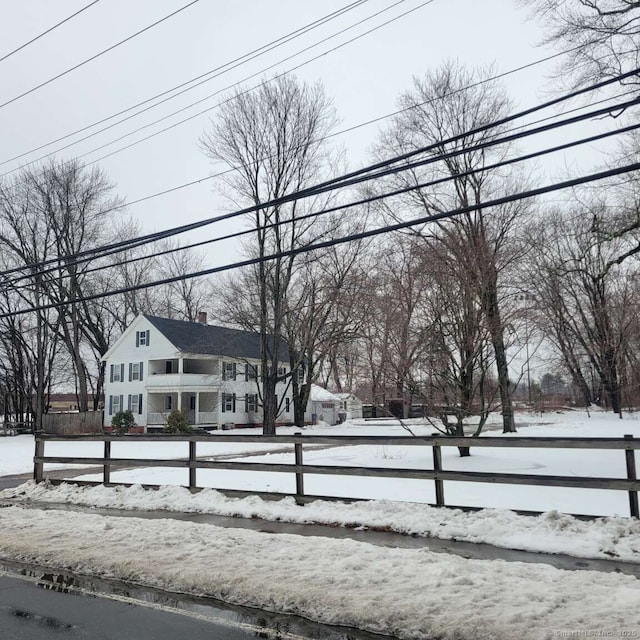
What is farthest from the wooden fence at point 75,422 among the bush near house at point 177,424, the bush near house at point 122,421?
the bush near house at point 177,424

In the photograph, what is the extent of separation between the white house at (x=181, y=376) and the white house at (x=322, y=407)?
218 inches

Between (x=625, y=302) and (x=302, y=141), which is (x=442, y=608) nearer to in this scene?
(x=625, y=302)

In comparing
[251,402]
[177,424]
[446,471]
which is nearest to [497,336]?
[446,471]

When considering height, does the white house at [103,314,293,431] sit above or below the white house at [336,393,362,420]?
above

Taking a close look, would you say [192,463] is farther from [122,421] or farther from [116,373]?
[116,373]

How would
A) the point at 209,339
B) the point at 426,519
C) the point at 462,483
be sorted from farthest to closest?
1. the point at 209,339
2. the point at 462,483
3. the point at 426,519

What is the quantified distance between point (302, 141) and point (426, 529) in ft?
90.4

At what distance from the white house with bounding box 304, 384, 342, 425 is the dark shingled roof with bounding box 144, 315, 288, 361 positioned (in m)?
5.74

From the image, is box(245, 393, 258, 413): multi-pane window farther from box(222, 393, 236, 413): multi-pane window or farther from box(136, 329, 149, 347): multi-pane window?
box(136, 329, 149, 347): multi-pane window

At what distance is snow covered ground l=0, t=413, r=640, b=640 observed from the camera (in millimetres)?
4547

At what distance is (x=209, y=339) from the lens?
42500 mm

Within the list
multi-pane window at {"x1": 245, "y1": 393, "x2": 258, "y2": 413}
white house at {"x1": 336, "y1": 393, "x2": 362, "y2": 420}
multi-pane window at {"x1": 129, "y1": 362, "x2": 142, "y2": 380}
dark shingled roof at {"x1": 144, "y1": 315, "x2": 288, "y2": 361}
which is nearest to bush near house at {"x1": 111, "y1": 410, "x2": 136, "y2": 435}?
multi-pane window at {"x1": 129, "y1": 362, "x2": 142, "y2": 380}

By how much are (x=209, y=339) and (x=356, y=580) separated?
124 feet

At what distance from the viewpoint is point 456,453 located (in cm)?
1705
